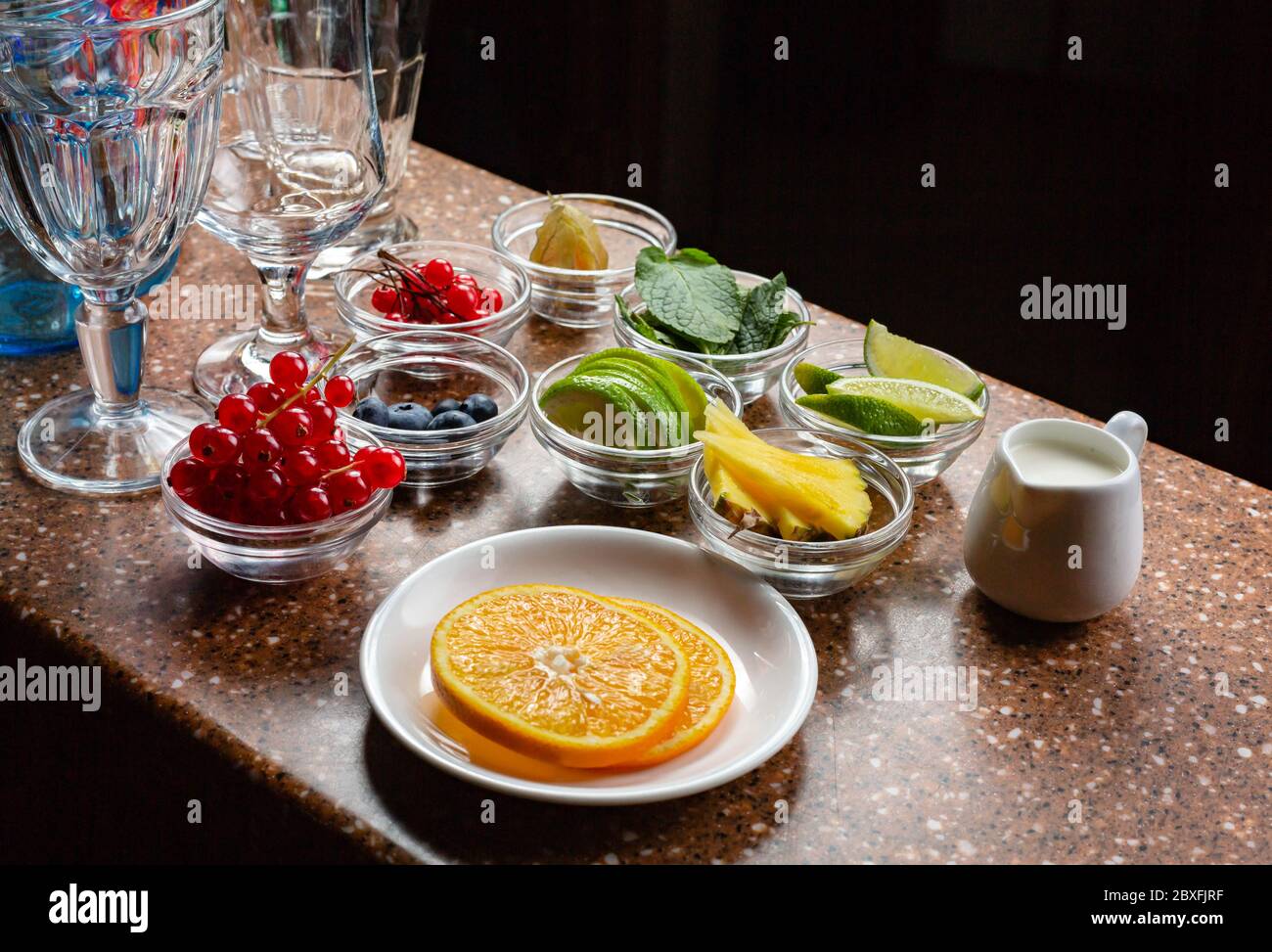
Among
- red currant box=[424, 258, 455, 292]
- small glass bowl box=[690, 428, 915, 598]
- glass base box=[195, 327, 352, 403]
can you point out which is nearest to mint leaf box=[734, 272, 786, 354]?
small glass bowl box=[690, 428, 915, 598]

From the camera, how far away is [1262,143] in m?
2.15

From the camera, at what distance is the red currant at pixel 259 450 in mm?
1004

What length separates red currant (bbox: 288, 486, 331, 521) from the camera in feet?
3.30

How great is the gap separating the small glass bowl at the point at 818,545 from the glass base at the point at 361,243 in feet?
2.04

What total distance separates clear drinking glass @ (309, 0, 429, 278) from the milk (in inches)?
30.0

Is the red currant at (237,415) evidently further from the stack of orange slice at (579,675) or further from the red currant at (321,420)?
the stack of orange slice at (579,675)

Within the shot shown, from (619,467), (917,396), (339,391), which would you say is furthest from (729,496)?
(339,391)

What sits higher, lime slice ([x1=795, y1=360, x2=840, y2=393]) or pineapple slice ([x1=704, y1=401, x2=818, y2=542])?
lime slice ([x1=795, y1=360, x2=840, y2=393])

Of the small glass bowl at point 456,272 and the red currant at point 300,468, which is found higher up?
the small glass bowl at point 456,272

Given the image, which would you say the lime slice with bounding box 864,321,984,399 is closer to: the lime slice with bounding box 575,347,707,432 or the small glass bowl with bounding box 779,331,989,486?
the small glass bowl with bounding box 779,331,989,486

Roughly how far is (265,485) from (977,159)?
5.80 feet

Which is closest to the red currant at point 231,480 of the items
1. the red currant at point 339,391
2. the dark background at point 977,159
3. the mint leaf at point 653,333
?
the red currant at point 339,391
